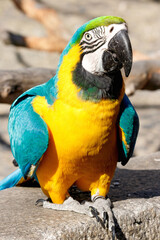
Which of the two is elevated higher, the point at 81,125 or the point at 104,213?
the point at 81,125

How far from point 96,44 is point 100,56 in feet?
0.16

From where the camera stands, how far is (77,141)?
60.4 inches

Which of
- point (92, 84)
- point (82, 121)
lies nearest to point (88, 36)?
point (92, 84)

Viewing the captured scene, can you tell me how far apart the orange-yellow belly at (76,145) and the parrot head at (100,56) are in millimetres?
66

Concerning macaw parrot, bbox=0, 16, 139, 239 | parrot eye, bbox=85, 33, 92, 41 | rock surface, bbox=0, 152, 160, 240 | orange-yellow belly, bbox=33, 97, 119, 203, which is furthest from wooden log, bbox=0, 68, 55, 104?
parrot eye, bbox=85, 33, 92, 41

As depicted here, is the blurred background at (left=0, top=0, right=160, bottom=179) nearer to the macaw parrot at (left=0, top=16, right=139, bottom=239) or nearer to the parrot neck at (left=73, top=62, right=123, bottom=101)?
the macaw parrot at (left=0, top=16, right=139, bottom=239)

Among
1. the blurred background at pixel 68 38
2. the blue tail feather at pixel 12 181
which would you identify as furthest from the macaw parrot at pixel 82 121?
the blurred background at pixel 68 38

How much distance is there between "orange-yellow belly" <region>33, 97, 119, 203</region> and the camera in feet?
4.98

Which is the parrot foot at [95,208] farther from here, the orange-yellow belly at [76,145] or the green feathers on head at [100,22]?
the green feathers on head at [100,22]

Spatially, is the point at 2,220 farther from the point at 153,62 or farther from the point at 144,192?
the point at 153,62

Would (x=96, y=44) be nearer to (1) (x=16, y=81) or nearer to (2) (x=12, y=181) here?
(2) (x=12, y=181)

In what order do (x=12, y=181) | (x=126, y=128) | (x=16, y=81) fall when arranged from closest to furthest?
(x=126, y=128) < (x=12, y=181) < (x=16, y=81)

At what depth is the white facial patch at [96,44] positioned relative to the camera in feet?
4.70

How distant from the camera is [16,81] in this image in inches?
104
